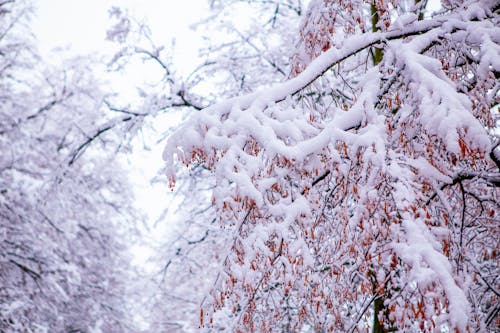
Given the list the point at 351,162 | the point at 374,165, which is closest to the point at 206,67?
the point at 351,162

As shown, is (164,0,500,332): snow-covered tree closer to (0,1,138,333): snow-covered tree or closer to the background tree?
the background tree

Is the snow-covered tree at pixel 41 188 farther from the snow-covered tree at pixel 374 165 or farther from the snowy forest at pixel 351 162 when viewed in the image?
the snow-covered tree at pixel 374 165

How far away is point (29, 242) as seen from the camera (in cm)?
684

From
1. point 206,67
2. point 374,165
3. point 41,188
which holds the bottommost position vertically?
point 374,165

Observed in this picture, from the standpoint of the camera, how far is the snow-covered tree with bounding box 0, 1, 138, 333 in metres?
6.11

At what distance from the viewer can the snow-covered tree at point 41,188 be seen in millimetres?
6105

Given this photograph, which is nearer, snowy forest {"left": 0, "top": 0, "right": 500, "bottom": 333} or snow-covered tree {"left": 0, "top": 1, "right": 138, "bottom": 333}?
snowy forest {"left": 0, "top": 0, "right": 500, "bottom": 333}

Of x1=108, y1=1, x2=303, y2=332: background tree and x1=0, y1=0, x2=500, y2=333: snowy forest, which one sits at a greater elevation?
x1=108, y1=1, x2=303, y2=332: background tree

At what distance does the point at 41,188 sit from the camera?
5066 millimetres

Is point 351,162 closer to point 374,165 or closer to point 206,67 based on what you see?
point 374,165

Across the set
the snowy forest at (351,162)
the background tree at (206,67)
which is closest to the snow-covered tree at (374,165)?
the snowy forest at (351,162)

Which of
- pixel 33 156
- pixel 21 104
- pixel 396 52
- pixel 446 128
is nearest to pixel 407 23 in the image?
pixel 396 52

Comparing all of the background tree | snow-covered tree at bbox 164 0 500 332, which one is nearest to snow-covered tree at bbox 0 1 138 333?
the background tree

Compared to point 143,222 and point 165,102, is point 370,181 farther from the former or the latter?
point 143,222
